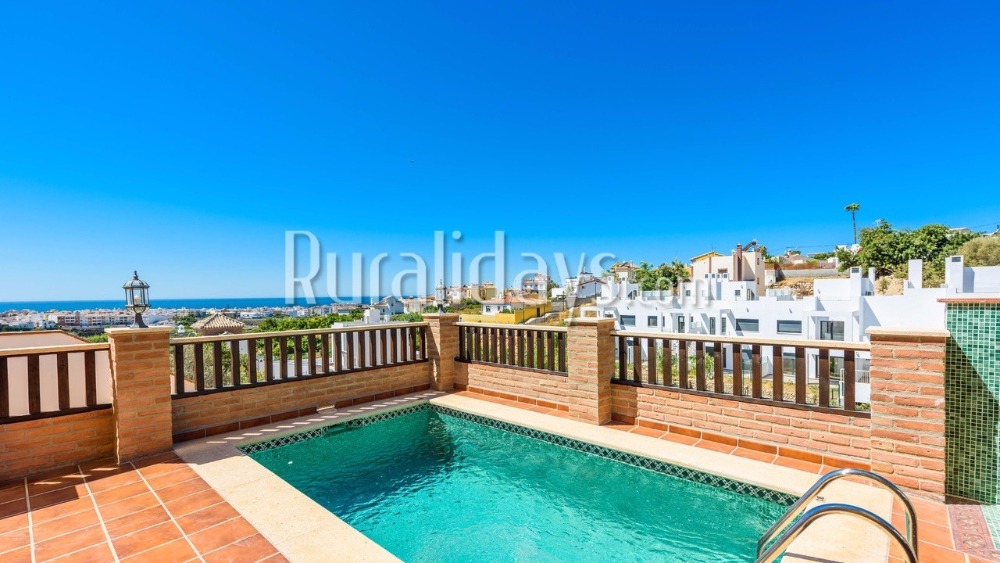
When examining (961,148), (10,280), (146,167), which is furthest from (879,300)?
(10,280)

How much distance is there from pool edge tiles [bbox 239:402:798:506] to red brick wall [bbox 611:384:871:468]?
28.2 inches

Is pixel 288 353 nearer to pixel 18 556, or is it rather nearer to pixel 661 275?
pixel 18 556

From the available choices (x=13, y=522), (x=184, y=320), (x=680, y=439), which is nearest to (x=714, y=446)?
(x=680, y=439)

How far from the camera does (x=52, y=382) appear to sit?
157 inches

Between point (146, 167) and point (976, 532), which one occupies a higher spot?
point (146, 167)

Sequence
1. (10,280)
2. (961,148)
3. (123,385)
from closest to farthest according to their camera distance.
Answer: (123,385) < (10,280) < (961,148)

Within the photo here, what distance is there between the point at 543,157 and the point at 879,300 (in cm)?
1780

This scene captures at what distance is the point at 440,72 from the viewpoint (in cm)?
1283

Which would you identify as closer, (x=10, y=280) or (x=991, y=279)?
(x=10, y=280)

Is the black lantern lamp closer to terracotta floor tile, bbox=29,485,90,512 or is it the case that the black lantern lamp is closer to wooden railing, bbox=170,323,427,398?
wooden railing, bbox=170,323,427,398

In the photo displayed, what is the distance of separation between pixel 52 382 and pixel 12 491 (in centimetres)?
117

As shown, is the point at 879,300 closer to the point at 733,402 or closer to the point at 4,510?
the point at 733,402

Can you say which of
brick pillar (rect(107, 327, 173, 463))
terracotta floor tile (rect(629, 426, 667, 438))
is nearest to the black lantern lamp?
brick pillar (rect(107, 327, 173, 463))

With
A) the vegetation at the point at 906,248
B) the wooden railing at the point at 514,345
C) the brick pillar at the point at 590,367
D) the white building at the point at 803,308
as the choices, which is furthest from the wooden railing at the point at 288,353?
the vegetation at the point at 906,248
